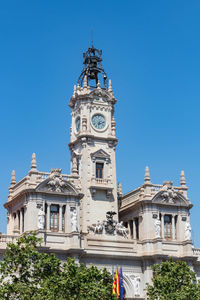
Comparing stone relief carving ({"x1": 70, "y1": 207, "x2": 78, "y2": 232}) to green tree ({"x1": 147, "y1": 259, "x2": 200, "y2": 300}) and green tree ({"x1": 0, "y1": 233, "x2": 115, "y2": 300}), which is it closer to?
green tree ({"x1": 147, "y1": 259, "x2": 200, "y2": 300})

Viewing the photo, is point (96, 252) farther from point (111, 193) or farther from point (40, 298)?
point (40, 298)

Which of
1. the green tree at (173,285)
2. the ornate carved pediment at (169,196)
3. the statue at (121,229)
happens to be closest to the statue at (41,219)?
the statue at (121,229)

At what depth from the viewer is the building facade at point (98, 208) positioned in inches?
2498

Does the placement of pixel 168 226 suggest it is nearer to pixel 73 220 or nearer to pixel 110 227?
pixel 110 227

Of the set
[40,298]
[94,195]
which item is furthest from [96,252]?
[40,298]

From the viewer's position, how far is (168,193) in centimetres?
6919

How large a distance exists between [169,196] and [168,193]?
0.42 m

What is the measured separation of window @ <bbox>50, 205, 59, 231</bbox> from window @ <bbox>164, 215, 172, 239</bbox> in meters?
12.9

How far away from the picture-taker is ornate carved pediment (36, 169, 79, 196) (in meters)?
64.0

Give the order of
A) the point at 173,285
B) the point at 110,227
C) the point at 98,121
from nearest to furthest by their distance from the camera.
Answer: the point at 173,285
the point at 110,227
the point at 98,121

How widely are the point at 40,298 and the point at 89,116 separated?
29860 millimetres

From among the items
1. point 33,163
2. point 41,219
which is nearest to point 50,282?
point 41,219

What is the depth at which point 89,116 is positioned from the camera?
72875 mm

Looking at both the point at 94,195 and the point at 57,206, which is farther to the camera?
the point at 94,195
